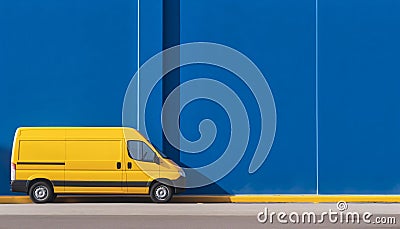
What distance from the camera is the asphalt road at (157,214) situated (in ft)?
49.3

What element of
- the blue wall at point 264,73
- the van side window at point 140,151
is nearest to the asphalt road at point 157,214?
the van side window at point 140,151

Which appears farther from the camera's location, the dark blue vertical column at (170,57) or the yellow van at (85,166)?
the dark blue vertical column at (170,57)

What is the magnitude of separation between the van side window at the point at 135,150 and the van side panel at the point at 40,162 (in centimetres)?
158

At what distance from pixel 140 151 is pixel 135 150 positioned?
121mm

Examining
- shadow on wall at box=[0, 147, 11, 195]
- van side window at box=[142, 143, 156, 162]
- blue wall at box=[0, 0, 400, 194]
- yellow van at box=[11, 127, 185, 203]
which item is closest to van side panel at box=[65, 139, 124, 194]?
yellow van at box=[11, 127, 185, 203]

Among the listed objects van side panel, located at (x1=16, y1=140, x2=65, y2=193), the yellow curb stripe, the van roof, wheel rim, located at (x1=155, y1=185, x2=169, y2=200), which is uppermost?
the van roof

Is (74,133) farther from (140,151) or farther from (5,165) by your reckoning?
(5,165)

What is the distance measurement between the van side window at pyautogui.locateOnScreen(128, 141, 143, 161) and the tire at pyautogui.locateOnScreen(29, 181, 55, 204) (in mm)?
2072

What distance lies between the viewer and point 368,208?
19.5 m

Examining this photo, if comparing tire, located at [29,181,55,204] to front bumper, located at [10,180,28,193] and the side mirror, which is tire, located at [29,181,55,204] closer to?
front bumper, located at [10,180,28,193]

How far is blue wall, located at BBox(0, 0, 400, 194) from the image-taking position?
70.8ft

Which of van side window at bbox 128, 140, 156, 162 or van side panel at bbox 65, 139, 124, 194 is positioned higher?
van side window at bbox 128, 140, 156, 162

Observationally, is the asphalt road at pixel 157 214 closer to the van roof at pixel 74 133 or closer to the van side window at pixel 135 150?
the van side window at pixel 135 150

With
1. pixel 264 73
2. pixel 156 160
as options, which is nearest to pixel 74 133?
pixel 156 160
